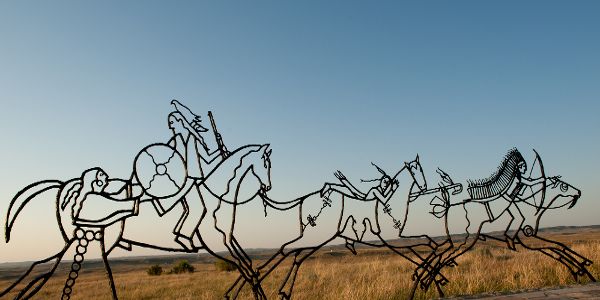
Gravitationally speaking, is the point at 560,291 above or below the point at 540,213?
below

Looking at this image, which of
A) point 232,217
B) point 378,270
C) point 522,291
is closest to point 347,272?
point 378,270

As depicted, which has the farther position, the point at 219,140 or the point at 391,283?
the point at 391,283

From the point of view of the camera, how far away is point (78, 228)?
12.7 ft

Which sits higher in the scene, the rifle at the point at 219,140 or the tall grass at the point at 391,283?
the rifle at the point at 219,140

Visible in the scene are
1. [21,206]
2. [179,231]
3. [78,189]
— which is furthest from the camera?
[179,231]

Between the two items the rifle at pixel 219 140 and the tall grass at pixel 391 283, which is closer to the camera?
the rifle at pixel 219 140

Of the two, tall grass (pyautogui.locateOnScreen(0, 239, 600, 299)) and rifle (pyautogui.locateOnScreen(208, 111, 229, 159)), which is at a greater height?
rifle (pyautogui.locateOnScreen(208, 111, 229, 159))

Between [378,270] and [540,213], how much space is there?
9682mm

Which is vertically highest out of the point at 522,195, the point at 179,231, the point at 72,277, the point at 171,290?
the point at 522,195

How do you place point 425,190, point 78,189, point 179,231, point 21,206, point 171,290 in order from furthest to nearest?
point 171,290 < point 425,190 < point 179,231 < point 78,189 < point 21,206

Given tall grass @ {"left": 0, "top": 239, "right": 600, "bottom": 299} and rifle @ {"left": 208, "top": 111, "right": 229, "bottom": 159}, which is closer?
rifle @ {"left": 208, "top": 111, "right": 229, "bottom": 159}

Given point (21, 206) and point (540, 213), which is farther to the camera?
point (540, 213)

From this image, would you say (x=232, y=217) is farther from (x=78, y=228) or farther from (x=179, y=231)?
(x=78, y=228)

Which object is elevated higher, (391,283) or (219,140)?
(219,140)
